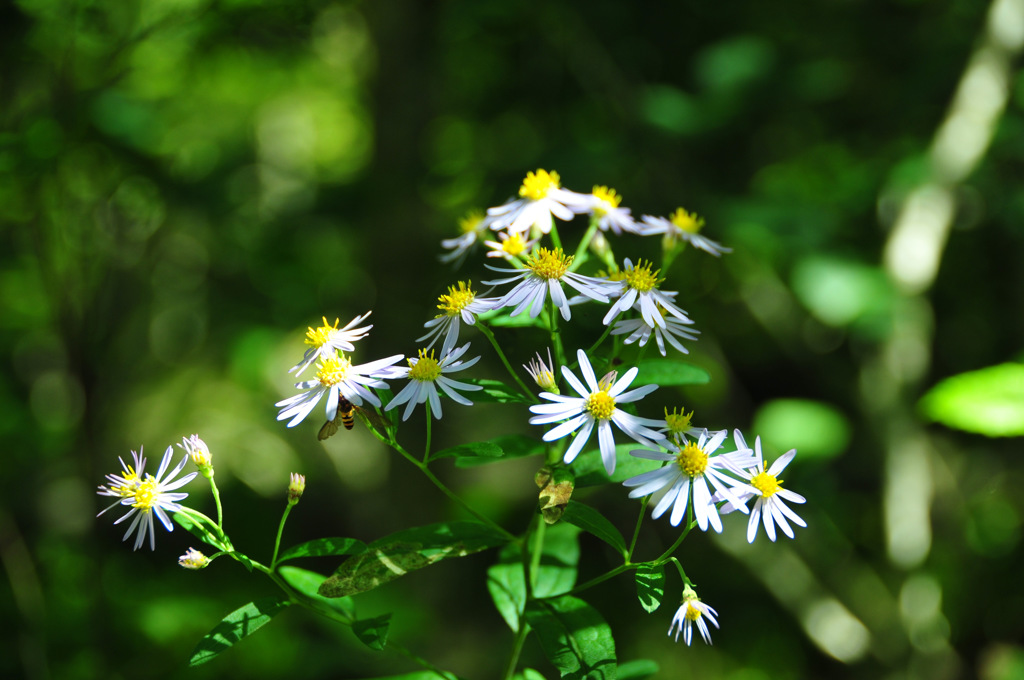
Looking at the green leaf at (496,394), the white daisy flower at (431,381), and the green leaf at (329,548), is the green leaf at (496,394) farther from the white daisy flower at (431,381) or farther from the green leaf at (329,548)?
the green leaf at (329,548)

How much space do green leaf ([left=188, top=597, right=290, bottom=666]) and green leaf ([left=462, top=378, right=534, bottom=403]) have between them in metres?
0.34

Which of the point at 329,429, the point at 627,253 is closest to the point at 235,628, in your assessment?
the point at 329,429

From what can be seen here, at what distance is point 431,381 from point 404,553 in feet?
0.68

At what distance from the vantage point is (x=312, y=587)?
34.9 inches

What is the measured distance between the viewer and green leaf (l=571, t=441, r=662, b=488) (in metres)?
0.85

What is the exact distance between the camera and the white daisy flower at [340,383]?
0.79m

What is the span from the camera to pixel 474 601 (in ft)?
10.8

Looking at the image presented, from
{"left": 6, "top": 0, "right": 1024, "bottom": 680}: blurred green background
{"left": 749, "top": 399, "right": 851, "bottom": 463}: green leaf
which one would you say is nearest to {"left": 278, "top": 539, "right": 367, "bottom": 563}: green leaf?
{"left": 6, "top": 0, "right": 1024, "bottom": 680}: blurred green background

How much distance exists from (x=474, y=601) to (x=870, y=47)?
319 centimetres

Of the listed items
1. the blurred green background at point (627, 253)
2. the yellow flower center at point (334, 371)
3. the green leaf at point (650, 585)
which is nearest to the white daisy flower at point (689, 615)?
the green leaf at point (650, 585)

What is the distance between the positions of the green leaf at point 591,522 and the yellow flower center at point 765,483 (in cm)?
18

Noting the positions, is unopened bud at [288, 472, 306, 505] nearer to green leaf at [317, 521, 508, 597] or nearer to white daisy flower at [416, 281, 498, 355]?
green leaf at [317, 521, 508, 597]

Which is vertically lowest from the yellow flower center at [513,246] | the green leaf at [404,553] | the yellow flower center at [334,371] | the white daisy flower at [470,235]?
the green leaf at [404,553]

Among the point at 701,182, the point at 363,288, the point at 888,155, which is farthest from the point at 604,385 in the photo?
the point at 363,288
